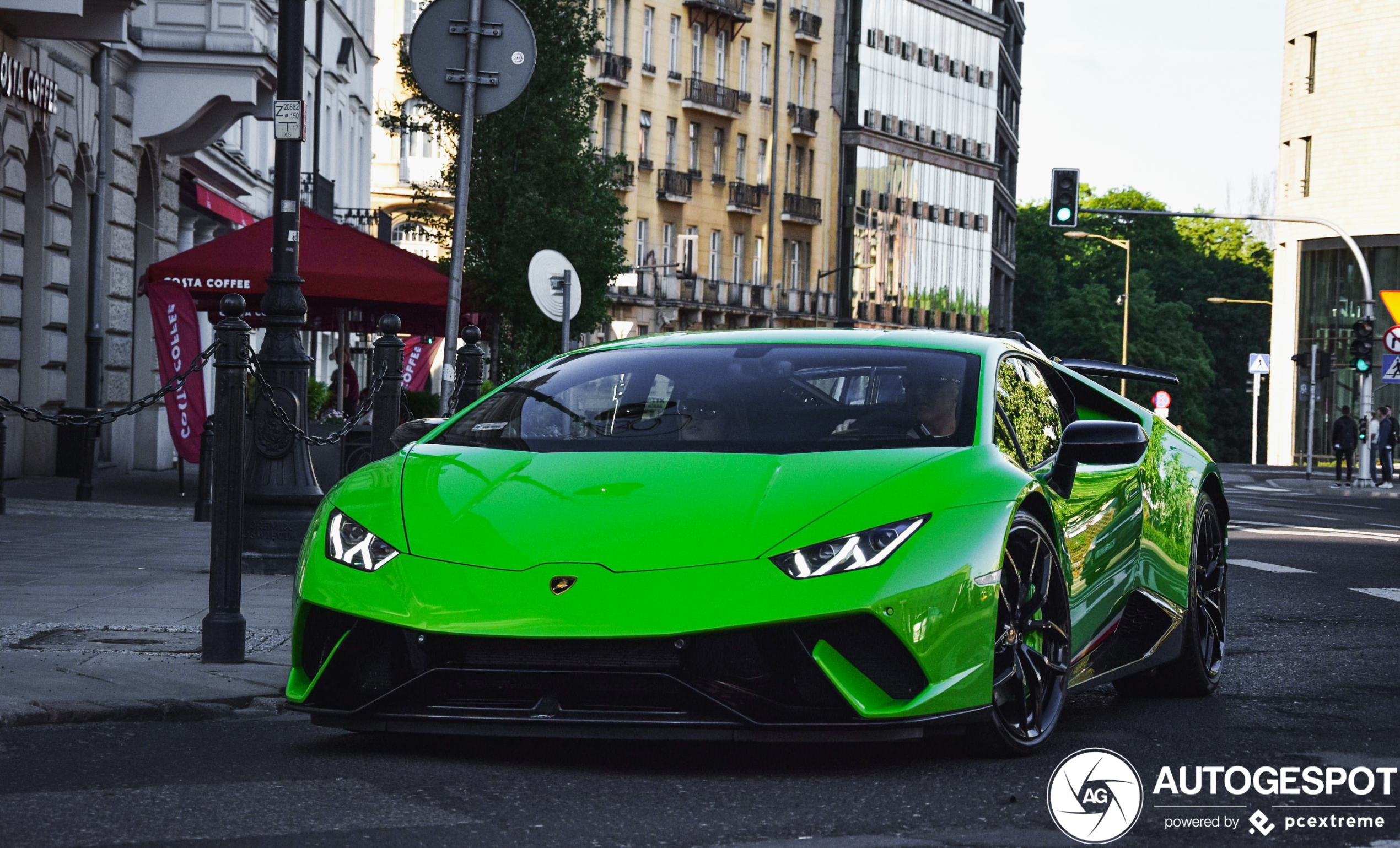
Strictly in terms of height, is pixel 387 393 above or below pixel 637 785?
above

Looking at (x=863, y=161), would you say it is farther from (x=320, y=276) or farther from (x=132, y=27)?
(x=320, y=276)

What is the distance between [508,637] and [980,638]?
1.20 meters

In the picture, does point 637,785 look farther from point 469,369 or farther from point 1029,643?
point 469,369

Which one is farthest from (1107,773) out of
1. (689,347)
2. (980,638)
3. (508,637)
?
(689,347)

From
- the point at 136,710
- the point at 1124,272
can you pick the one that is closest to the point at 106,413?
the point at 136,710

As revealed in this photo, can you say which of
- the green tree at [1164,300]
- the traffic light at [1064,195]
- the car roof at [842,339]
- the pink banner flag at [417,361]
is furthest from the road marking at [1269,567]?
the green tree at [1164,300]

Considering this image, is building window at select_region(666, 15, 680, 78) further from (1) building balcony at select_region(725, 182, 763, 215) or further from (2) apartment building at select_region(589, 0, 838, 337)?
(1) building balcony at select_region(725, 182, 763, 215)

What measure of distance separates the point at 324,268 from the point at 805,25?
234 ft

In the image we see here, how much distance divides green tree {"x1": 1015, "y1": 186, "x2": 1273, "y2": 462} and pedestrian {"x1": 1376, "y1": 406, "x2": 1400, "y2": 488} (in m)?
49.0

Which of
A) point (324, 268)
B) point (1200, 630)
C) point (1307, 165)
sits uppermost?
Result: point (1307, 165)

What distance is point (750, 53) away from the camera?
8244cm

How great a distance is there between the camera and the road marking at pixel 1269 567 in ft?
46.7

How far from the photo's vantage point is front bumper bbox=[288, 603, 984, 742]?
17.2ft

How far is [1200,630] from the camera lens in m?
7.57
